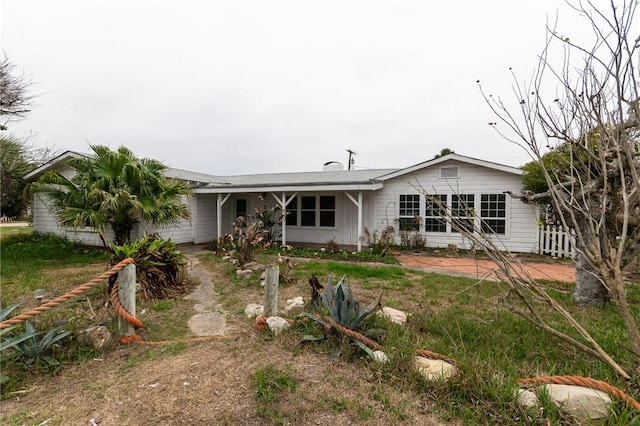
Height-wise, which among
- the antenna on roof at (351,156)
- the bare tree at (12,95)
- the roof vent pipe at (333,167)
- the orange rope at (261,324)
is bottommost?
the orange rope at (261,324)

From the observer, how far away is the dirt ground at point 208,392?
6.34 ft

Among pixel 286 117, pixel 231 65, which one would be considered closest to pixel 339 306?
pixel 231 65

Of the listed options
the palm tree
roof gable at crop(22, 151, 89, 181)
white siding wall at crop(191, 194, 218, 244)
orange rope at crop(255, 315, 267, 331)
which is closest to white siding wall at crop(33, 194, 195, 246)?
white siding wall at crop(191, 194, 218, 244)

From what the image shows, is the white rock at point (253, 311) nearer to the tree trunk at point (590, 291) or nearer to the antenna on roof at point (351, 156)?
the tree trunk at point (590, 291)

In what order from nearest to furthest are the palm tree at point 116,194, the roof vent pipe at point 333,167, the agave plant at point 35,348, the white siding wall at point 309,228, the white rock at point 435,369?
the white rock at point 435,369
the agave plant at point 35,348
the palm tree at point 116,194
the white siding wall at point 309,228
the roof vent pipe at point 333,167

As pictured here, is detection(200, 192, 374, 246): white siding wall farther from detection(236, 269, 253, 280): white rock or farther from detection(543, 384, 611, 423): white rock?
detection(543, 384, 611, 423): white rock

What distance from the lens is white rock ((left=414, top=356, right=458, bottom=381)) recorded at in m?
2.20

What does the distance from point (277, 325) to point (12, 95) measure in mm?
15044

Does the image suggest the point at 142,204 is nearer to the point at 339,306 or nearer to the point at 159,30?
the point at 159,30

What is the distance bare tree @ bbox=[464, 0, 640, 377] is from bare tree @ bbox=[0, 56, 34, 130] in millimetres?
16005

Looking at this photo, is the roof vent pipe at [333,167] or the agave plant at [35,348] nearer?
the agave plant at [35,348]

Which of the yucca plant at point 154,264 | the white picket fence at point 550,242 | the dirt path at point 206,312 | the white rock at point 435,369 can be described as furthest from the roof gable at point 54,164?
the white picket fence at point 550,242

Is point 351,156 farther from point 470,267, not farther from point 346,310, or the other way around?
point 346,310

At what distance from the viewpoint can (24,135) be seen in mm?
14406
